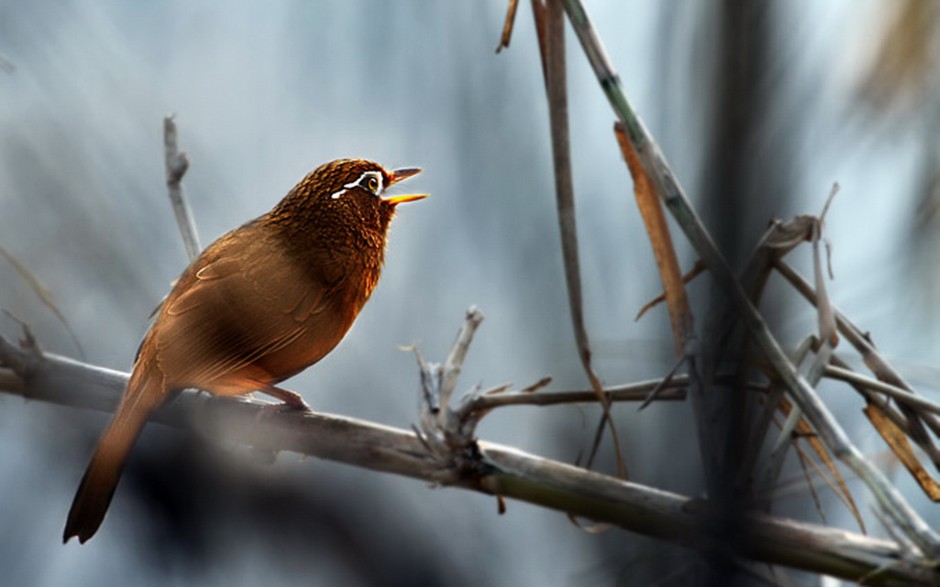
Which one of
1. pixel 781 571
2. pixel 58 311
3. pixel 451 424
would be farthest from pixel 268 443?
pixel 781 571

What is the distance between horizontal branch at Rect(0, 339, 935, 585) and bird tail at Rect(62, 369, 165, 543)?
0.03 metres

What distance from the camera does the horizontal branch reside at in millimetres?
839

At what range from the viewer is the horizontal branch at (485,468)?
84cm

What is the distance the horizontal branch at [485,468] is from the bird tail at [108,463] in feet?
0.10

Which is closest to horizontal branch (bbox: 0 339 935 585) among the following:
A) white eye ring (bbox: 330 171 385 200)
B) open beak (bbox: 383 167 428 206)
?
open beak (bbox: 383 167 428 206)

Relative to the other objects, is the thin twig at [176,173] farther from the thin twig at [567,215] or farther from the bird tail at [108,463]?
the thin twig at [567,215]

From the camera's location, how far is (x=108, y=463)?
3.12 feet

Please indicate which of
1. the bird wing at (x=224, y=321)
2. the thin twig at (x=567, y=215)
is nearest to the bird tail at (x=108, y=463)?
the bird wing at (x=224, y=321)

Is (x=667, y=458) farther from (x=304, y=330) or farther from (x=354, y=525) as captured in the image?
(x=304, y=330)

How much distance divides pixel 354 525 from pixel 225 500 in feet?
0.32

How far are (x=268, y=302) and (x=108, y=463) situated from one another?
414 mm

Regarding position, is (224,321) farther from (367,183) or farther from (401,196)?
(367,183)

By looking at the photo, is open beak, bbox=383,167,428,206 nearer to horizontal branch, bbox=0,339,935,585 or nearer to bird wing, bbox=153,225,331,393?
bird wing, bbox=153,225,331,393

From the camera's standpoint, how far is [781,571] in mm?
983
